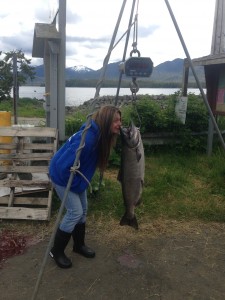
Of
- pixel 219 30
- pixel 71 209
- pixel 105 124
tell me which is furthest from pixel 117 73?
pixel 219 30

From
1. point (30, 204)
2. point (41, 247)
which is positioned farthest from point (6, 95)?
point (41, 247)

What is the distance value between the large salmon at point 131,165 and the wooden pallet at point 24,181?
178 centimetres

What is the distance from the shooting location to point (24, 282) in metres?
3.48

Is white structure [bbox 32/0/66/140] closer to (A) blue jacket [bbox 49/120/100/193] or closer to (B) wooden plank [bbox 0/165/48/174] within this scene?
(B) wooden plank [bbox 0/165/48/174]

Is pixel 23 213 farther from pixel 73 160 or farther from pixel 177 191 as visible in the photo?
pixel 177 191

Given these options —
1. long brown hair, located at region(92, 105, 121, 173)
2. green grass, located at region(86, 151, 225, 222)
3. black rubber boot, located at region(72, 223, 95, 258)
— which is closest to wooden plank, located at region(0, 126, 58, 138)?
green grass, located at region(86, 151, 225, 222)

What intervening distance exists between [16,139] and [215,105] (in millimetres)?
3954

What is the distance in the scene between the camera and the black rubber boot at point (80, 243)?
3930mm

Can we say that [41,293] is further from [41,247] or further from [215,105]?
[215,105]

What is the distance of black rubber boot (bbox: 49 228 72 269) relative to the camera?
3.69 metres

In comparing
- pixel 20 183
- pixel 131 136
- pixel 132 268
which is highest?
pixel 131 136

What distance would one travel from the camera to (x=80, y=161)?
337cm

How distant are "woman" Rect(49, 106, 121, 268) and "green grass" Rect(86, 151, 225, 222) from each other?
4.66ft

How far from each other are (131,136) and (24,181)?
254 centimetres
